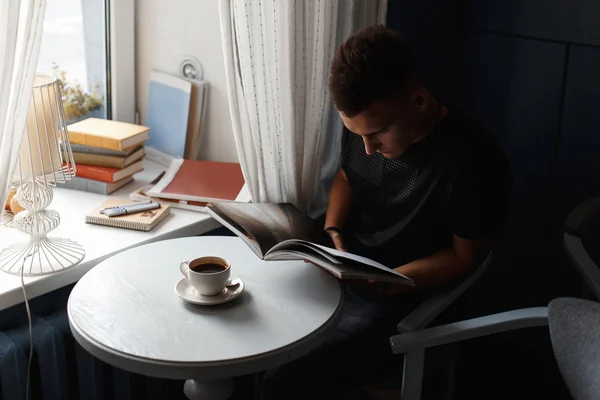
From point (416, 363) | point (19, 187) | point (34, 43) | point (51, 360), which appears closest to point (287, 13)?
point (34, 43)

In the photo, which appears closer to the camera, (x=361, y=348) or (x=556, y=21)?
(x=361, y=348)

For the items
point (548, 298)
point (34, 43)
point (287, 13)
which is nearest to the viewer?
point (34, 43)

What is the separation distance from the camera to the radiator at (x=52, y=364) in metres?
1.55

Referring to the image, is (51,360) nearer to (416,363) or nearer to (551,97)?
(416,363)

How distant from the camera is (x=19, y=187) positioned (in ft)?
5.00

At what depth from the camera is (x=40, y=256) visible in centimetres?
159

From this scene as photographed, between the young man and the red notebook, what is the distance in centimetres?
39

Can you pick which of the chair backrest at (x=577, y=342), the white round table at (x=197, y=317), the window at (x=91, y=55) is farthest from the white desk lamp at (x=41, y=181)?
the chair backrest at (x=577, y=342)

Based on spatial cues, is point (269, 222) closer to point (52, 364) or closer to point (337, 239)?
point (337, 239)

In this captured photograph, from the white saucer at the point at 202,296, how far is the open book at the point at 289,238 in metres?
0.09

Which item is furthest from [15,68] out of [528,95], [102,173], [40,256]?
[528,95]

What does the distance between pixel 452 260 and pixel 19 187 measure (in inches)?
35.7

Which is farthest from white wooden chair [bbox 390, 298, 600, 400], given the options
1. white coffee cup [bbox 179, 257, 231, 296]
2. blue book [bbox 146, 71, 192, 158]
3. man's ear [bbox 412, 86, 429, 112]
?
blue book [bbox 146, 71, 192, 158]

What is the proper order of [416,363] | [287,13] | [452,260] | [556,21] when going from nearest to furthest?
1. [416,363]
2. [452,260]
3. [287,13]
4. [556,21]
